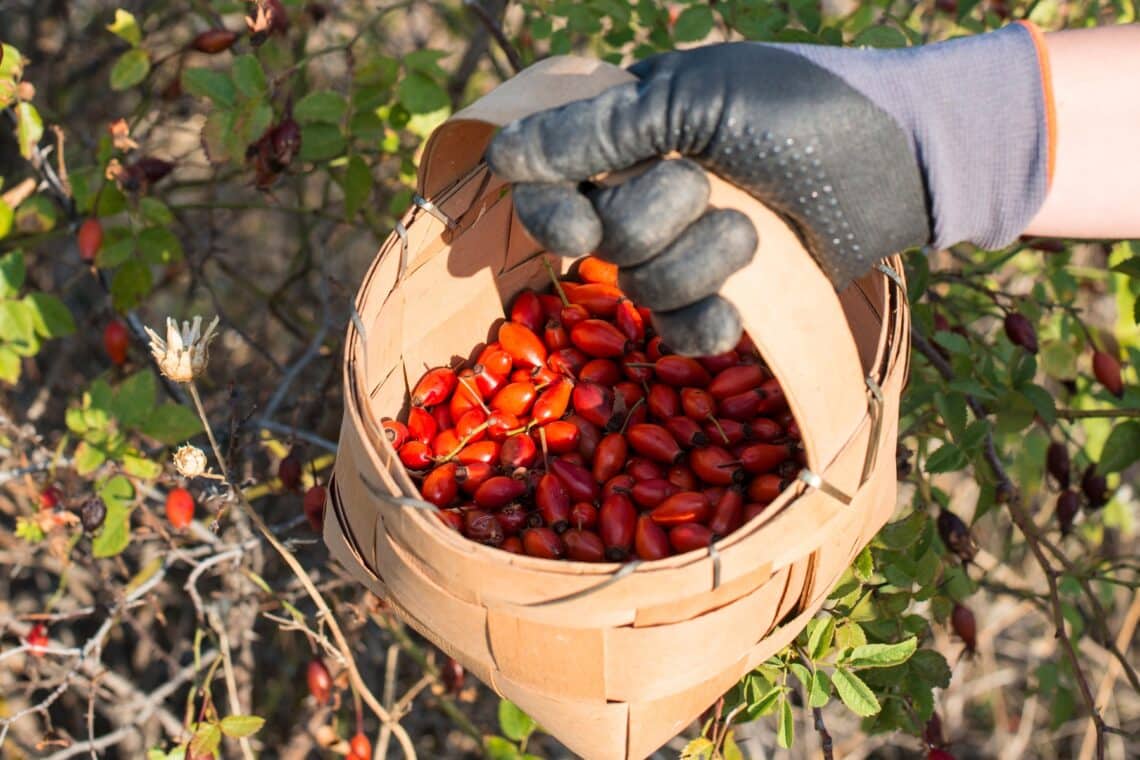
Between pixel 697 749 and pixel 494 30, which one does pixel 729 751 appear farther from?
pixel 494 30

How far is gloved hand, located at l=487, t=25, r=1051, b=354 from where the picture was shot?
1.10 metres

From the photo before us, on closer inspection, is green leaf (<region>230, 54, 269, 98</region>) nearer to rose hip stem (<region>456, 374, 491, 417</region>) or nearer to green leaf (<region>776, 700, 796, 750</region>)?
rose hip stem (<region>456, 374, 491, 417</region>)

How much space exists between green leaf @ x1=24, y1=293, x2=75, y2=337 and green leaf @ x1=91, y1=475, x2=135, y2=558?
0.98 feet

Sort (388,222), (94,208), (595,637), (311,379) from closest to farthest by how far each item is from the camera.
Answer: (595,637) < (94,208) < (388,222) < (311,379)

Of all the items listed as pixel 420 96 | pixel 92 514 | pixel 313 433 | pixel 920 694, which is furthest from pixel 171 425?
pixel 920 694

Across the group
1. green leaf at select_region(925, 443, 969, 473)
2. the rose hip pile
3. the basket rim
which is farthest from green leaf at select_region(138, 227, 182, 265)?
green leaf at select_region(925, 443, 969, 473)

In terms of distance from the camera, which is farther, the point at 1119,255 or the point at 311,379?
the point at 311,379

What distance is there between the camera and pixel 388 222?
2.34 meters

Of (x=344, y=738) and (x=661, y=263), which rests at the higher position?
(x=661, y=263)

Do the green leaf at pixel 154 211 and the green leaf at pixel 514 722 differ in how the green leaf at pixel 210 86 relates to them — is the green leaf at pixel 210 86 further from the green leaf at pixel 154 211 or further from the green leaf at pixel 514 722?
the green leaf at pixel 514 722

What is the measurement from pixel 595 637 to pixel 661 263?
371 millimetres

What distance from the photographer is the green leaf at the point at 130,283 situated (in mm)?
1799

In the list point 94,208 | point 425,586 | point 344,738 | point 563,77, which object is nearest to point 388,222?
point 94,208

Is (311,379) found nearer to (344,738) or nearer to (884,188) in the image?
(344,738)
